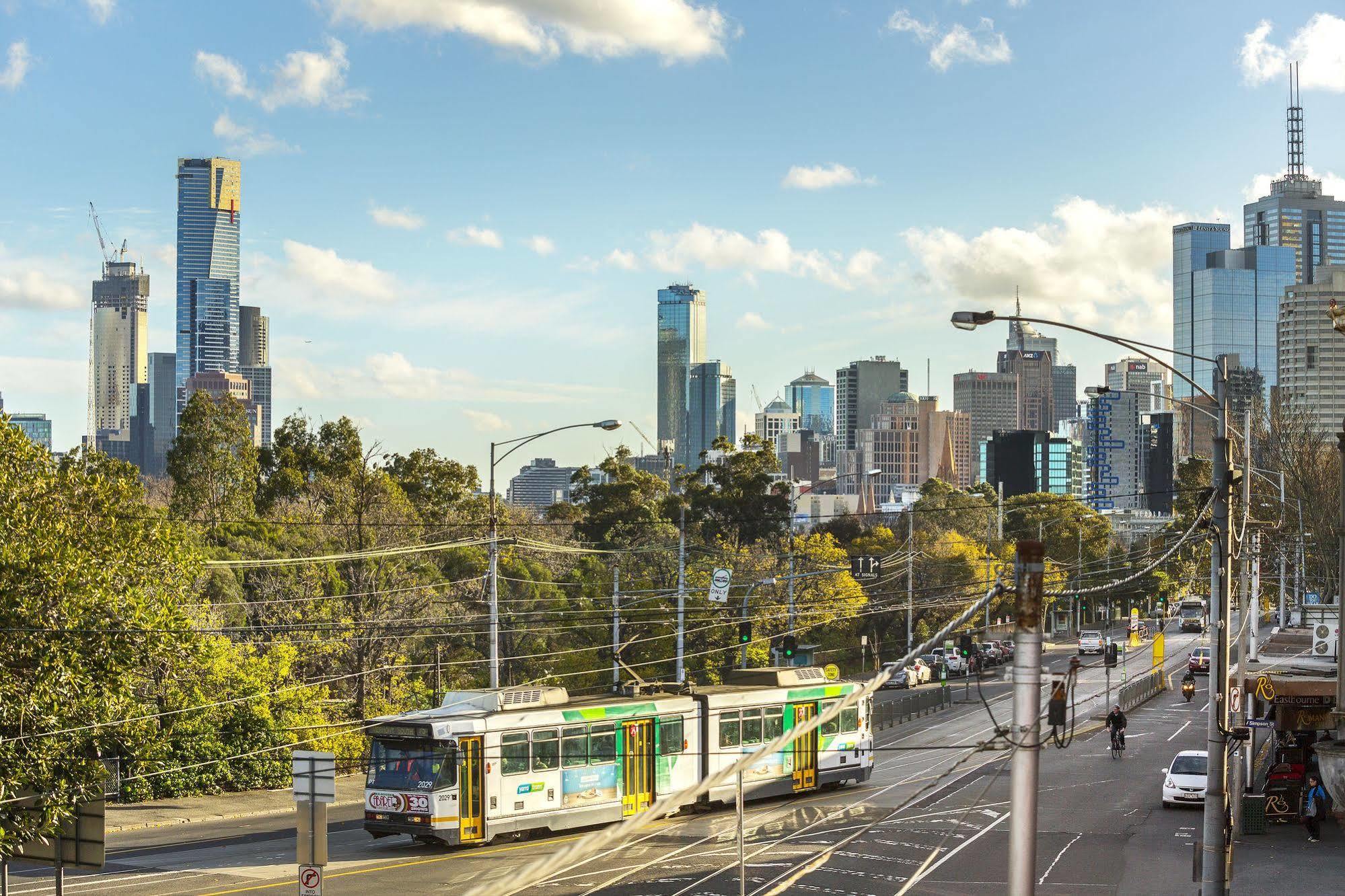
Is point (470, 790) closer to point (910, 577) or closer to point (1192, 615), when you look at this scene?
point (910, 577)

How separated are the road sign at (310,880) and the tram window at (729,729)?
17.3 metres

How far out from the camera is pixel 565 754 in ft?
102

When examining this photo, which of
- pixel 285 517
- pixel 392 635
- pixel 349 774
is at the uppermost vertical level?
pixel 285 517

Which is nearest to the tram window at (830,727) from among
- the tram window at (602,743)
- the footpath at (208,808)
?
the tram window at (602,743)

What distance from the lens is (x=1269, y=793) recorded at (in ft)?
110

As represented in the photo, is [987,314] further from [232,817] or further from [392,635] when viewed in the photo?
[392,635]

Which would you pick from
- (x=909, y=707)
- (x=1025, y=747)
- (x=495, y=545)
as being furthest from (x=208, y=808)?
(x=1025, y=747)

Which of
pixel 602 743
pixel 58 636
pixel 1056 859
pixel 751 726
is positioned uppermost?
pixel 58 636

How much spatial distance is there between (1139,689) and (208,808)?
39527 millimetres

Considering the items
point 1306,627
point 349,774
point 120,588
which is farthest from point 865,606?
point 120,588

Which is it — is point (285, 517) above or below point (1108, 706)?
above

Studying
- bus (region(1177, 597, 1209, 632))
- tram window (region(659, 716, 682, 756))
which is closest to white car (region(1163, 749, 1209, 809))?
tram window (region(659, 716, 682, 756))

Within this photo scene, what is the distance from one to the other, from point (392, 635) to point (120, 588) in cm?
2300

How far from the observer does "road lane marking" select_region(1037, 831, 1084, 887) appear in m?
26.8
